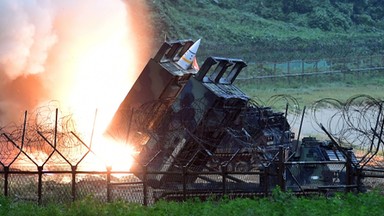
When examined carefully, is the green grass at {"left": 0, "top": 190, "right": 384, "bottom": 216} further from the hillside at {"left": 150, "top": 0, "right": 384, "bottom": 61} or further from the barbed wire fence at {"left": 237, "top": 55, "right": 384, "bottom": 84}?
the hillside at {"left": 150, "top": 0, "right": 384, "bottom": 61}

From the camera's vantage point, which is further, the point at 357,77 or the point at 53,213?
the point at 357,77

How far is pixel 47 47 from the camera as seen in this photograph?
1088 inches

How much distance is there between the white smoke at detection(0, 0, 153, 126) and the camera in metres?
26.6

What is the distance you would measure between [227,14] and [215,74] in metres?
44.0

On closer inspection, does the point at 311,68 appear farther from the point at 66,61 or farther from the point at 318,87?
the point at 66,61

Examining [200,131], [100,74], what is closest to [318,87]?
[100,74]

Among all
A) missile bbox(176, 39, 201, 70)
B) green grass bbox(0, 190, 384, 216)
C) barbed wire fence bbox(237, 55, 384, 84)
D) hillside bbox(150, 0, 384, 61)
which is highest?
hillside bbox(150, 0, 384, 61)

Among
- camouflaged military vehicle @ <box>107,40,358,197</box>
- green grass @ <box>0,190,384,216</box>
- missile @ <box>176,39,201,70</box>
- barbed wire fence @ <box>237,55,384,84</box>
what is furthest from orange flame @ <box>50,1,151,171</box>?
barbed wire fence @ <box>237,55,384,84</box>

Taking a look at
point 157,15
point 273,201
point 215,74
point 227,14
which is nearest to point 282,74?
point 157,15

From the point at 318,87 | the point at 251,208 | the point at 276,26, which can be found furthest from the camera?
the point at 276,26

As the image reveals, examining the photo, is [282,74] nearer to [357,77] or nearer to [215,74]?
[357,77]

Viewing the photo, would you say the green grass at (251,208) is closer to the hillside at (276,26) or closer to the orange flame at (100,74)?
the orange flame at (100,74)

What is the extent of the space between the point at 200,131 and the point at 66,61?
9.53 meters

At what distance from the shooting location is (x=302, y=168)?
18844 mm
